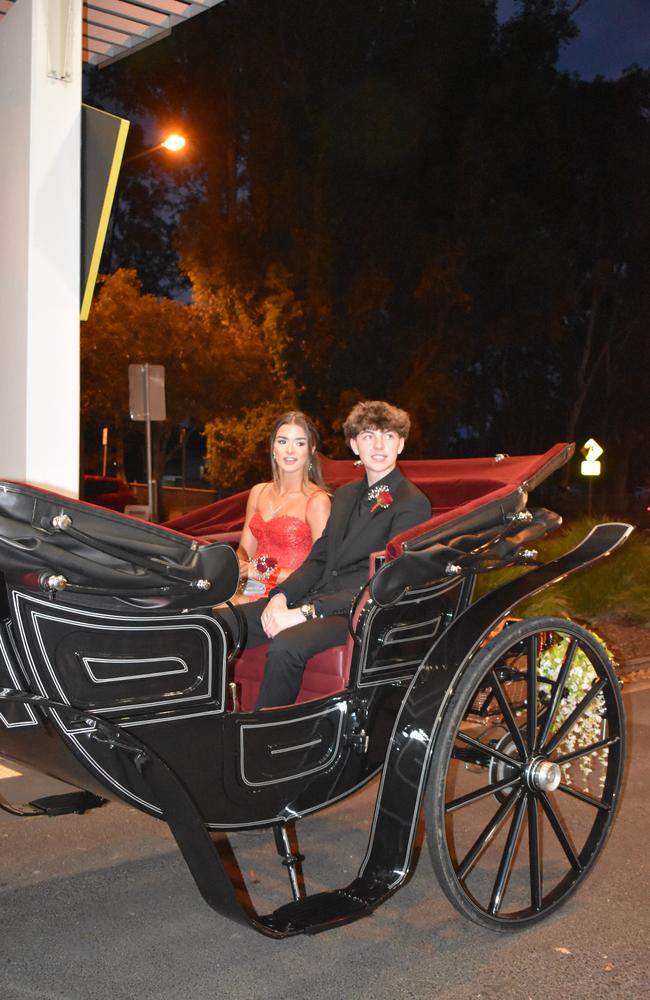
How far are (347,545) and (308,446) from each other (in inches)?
36.2

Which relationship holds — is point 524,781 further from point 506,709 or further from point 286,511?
point 286,511

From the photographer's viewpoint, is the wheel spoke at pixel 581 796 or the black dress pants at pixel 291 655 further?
the black dress pants at pixel 291 655

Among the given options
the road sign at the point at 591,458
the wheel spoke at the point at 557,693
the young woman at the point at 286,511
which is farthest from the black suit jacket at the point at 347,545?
the road sign at the point at 591,458

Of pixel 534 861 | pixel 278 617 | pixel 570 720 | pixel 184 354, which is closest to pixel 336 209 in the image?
pixel 184 354

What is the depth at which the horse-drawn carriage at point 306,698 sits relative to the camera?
8.48 feet

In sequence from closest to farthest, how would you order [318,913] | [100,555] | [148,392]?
1. [100,555]
2. [318,913]
3. [148,392]

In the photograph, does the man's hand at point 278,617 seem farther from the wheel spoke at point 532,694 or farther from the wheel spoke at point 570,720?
the wheel spoke at point 570,720

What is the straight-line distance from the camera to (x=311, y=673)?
3664mm

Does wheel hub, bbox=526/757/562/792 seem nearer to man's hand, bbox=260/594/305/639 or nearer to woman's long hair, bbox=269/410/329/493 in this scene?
man's hand, bbox=260/594/305/639

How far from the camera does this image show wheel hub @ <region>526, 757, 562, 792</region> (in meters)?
3.36

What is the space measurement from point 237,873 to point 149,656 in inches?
53.8

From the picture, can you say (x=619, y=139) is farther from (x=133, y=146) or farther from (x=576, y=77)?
(x=133, y=146)

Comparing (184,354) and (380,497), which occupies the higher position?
(184,354)

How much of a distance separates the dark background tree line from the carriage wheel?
16.6m
